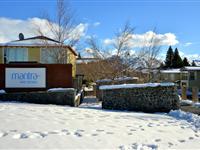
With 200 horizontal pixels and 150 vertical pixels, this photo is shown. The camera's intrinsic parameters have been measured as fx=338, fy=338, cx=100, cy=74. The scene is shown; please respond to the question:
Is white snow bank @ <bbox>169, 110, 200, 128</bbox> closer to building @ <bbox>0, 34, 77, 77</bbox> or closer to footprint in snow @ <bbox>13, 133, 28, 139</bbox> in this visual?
footprint in snow @ <bbox>13, 133, 28, 139</bbox>

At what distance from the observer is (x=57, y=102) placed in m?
16.8

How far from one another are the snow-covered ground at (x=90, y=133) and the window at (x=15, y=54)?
23882 millimetres

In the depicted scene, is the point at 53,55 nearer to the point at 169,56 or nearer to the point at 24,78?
the point at 24,78

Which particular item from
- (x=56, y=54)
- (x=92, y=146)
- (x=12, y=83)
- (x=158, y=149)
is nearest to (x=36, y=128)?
(x=92, y=146)

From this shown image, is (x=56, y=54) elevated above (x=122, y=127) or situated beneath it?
elevated above

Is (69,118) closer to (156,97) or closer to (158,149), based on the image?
(158,149)

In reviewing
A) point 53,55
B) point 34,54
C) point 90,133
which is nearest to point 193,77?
point 53,55

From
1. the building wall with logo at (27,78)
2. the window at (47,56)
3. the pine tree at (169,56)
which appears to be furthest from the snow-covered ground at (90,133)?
the pine tree at (169,56)

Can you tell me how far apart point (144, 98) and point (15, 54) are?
21.2m

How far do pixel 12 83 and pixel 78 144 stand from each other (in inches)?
465

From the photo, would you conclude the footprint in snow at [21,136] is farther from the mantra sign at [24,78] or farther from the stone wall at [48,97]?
the mantra sign at [24,78]

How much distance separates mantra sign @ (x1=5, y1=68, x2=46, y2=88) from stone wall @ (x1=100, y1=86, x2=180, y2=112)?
A: 4198 mm

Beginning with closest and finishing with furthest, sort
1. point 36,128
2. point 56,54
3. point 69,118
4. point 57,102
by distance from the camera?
point 36,128 < point 69,118 < point 57,102 < point 56,54

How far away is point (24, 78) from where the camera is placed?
18312 millimetres
